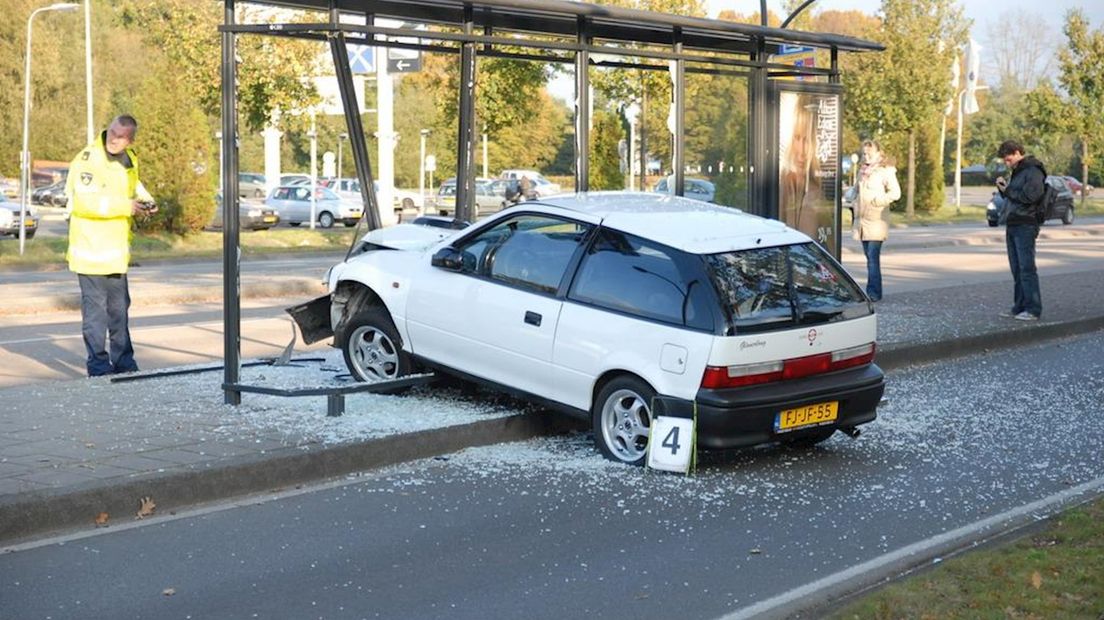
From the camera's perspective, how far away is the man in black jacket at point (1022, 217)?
15.6m

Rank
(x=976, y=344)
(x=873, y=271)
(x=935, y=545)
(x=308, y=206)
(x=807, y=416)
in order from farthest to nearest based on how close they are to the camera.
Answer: (x=308, y=206) < (x=873, y=271) < (x=976, y=344) < (x=807, y=416) < (x=935, y=545)

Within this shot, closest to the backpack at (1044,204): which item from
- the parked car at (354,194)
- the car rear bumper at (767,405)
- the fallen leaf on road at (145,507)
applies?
the car rear bumper at (767,405)

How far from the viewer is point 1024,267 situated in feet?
52.5

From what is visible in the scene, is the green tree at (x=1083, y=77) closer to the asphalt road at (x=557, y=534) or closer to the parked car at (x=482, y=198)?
the parked car at (x=482, y=198)

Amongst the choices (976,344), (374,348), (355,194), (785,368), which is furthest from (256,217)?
(785,368)

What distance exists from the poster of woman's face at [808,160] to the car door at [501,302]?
21.2 feet

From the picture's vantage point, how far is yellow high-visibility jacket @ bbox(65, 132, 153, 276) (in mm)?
11094

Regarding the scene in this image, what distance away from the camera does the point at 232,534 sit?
7.18 meters

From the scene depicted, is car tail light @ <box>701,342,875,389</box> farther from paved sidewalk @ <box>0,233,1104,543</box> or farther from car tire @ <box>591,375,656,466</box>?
paved sidewalk @ <box>0,233,1104,543</box>

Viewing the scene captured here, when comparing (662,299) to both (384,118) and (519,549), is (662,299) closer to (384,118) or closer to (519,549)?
(519,549)

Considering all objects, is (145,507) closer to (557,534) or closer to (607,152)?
(557,534)

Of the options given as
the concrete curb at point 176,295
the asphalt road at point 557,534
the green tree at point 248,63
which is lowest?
the asphalt road at point 557,534

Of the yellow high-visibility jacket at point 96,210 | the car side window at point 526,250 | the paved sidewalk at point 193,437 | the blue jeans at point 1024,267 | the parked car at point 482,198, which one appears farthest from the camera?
the parked car at point 482,198

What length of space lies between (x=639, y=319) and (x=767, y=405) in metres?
0.93
